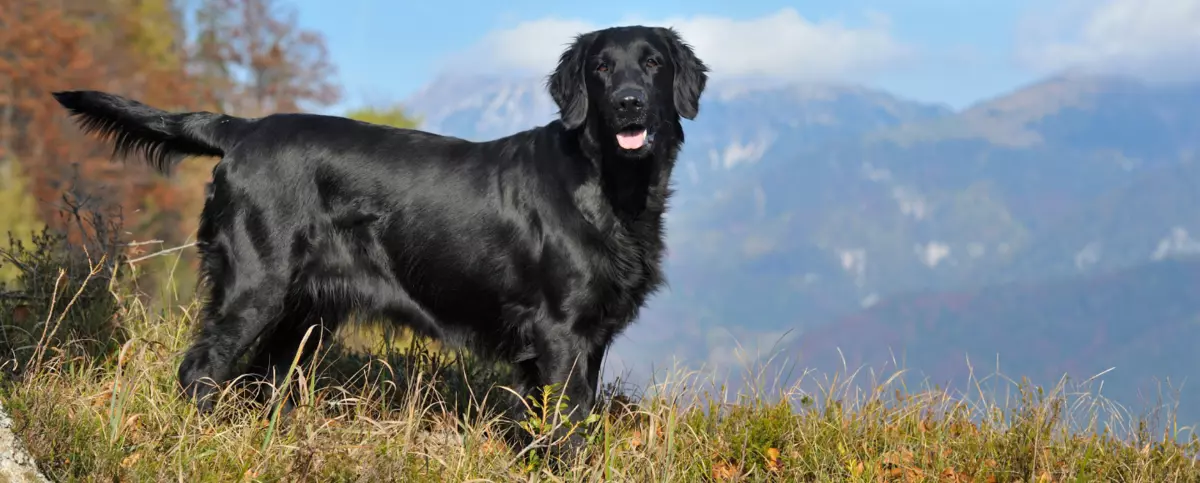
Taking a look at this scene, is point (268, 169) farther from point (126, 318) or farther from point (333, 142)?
point (126, 318)

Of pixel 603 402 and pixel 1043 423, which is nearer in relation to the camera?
pixel 1043 423

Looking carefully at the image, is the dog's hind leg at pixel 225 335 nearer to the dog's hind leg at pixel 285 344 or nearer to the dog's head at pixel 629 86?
the dog's hind leg at pixel 285 344

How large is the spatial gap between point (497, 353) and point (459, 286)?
0.33 m

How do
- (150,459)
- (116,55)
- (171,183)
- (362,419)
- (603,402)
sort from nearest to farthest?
(150,459) → (362,419) → (603,402) → (116,55) → (171,183)

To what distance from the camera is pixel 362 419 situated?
12.7ft

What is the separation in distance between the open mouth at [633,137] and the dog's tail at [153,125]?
5.54 feet

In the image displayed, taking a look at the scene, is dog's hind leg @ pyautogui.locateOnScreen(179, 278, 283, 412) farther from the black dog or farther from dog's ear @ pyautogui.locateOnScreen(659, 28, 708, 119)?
dog's ear @ pyautogui.locateOnScreen(659, 28, 708, 119)

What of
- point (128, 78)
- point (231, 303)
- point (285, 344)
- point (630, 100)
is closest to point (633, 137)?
point (630, 100)

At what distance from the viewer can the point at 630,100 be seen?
12.5 ft

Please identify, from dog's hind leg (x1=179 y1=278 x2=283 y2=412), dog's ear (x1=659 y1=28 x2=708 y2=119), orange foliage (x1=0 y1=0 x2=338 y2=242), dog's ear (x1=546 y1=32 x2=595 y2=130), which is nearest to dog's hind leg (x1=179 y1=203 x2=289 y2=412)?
dog's hind leg (x1=179 y1=278 x2=283 y2=412)

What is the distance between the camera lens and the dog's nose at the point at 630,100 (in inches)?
150

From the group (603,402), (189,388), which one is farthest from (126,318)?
(603,402)

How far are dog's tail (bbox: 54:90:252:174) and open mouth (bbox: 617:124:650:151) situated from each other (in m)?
1.69

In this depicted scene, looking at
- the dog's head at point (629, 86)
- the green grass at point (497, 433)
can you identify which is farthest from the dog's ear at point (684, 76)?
the green grass at point (497, 433)
